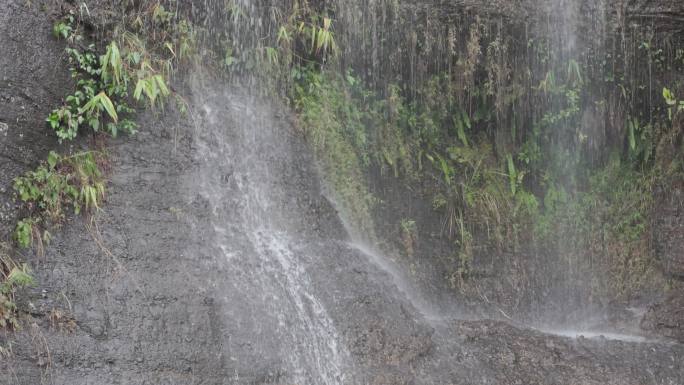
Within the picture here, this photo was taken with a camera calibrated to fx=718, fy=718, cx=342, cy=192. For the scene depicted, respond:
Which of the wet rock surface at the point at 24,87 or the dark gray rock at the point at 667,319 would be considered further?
the dark gray rock at the point at 667,319

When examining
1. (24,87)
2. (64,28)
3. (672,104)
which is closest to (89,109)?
(24,87)

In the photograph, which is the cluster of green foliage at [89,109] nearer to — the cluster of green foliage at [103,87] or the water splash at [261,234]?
the cluster of green foliage at [103,87]

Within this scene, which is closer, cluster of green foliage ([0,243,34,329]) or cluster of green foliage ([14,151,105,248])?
cluster of green foliage ([0,243,34,329])

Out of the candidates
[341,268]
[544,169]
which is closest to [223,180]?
[341,268]

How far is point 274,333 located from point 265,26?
3.68 meters

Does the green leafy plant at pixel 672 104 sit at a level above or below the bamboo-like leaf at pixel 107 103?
below

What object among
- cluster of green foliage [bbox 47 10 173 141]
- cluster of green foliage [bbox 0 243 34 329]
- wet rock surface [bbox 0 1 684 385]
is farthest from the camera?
cluster of green foliage [bbox 47 10 173 141]

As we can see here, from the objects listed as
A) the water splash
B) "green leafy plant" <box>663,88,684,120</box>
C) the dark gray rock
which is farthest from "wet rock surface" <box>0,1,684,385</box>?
"green leafy plant" <box>663,88,684,120</box>

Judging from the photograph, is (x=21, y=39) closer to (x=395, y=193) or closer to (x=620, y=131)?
(x=395, y=193)

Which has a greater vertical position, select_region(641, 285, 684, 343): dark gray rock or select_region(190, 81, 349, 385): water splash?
select_region(190, 81, 349, 385): water splash

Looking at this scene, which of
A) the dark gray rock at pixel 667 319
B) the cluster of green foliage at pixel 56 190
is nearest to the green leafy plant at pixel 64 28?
the cluster of green foliage at pixel 56 190

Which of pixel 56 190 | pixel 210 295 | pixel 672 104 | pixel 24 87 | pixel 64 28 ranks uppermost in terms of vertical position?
pixel 64 28

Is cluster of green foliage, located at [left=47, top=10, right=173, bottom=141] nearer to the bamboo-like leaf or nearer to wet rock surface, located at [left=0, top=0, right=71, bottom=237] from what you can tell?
the bamboo-like leaf

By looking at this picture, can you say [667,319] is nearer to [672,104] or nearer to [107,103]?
[672,104]
